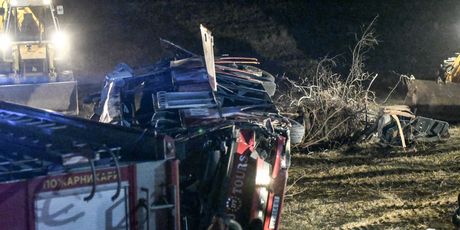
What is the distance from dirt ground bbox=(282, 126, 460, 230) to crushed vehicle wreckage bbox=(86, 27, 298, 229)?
3.20 feet

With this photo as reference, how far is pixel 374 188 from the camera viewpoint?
9867 mm

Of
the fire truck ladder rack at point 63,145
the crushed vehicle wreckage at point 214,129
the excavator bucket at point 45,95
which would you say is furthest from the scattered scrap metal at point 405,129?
the fire truck ladder rack at point 63,145

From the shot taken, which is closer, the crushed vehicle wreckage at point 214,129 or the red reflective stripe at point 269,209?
the crushed vehicle wreckage at point 214,129

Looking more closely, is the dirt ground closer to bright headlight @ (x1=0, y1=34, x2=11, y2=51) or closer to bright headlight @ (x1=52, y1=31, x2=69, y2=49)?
bright headlight @ (x1=52, y1=31, x2=69, y2=49)

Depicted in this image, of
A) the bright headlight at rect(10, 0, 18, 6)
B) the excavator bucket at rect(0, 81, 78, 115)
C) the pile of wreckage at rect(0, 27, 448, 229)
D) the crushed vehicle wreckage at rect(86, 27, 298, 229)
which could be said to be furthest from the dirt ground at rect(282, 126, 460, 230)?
the bright headlight at rect(10, 0, 18, 6)

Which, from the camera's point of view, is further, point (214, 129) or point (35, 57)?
point (35, 57)

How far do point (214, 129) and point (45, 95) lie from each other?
6.68 m

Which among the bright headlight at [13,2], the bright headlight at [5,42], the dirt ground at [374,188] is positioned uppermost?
the bright headlight at [13,2]

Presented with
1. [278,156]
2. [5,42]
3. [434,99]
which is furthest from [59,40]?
[434,99]

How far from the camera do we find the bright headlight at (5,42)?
12258mm

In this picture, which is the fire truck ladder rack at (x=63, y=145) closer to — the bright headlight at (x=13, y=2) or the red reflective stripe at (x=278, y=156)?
the red reflective stripe at (x=278, y=156)

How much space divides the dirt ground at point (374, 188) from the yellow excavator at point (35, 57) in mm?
4613

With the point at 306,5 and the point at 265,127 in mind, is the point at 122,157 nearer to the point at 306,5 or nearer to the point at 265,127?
the point at 265,127

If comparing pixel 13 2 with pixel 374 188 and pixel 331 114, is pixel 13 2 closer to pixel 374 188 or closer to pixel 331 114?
pixel 331 114
